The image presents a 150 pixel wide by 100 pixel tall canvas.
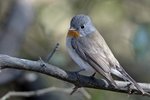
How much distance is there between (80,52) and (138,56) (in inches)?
50.3

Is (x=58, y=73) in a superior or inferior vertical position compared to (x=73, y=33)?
inferior

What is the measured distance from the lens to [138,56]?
5.52 metres

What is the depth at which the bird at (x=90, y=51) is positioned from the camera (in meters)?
4.18

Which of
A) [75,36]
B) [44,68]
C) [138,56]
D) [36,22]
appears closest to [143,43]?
[138,56]

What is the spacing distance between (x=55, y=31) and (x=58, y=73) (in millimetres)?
4320

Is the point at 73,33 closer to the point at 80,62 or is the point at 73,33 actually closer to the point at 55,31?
the point at 80,62

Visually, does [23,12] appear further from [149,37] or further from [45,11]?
[149,37]

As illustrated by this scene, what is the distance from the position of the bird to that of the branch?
13 cm

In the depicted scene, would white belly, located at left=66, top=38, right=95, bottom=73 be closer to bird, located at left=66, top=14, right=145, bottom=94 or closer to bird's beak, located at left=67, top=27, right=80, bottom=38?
bird, located at left=66, top=14, right=145, bottom=94

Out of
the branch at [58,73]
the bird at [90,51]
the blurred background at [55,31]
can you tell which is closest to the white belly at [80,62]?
the bird at [90,51]

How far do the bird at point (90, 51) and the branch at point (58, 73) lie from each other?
13 centimetres

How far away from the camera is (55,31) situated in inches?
313

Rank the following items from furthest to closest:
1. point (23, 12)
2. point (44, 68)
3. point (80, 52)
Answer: point (23, 12), point (80, 52), point (44, 68)

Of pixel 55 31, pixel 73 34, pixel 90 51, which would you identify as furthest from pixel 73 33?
pixel 55 31
